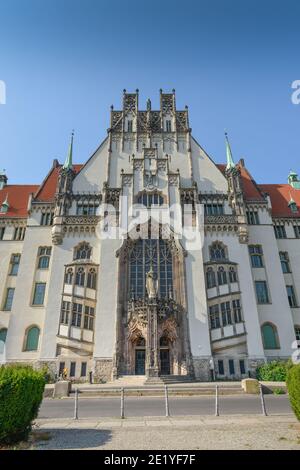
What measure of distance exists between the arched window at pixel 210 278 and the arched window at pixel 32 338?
16.9m

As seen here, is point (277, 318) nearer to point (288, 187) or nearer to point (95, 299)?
Result: point (95, 299)

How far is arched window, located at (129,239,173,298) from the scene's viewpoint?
2972 cm

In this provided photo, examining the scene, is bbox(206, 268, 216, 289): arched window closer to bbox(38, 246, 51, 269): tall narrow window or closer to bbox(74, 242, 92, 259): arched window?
bbox(74, 242, 92, 259): arched window

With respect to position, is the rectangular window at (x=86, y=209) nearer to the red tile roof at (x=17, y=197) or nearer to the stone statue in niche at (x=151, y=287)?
the red tile roof at (x=17, y=197)

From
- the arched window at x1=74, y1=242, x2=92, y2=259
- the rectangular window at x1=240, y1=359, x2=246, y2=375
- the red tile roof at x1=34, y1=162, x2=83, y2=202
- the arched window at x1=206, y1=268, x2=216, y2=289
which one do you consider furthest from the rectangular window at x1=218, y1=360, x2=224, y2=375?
the red tile roof at x1=34, y1=162, x2=83, y2=202

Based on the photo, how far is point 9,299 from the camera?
3125 centimetres

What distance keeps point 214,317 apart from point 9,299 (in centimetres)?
2061

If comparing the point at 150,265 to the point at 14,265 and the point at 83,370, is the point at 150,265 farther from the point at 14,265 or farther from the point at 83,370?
the point at 14,265

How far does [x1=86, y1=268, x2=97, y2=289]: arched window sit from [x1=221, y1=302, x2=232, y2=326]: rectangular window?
41.2ft

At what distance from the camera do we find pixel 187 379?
25.3 m

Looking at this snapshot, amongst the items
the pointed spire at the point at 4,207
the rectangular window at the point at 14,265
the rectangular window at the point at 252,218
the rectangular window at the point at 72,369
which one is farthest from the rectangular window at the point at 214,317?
the pointed spire at the point at 4,207

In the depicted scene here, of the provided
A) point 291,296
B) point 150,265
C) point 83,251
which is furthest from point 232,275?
point 83,251

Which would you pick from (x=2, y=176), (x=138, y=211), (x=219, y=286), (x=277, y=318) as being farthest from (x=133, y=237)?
(x=2, y=176)

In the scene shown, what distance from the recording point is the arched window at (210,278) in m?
30.1
